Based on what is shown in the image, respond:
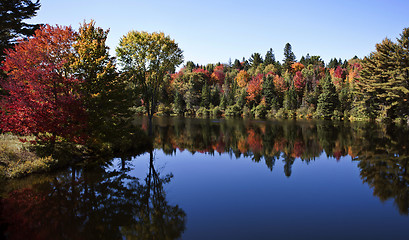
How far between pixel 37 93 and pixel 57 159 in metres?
4.25

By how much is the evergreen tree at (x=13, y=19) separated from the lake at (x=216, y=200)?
69.1ft

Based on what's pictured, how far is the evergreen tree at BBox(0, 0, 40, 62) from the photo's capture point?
25.3 meters

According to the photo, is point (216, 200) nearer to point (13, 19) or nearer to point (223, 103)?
point (13, 19)

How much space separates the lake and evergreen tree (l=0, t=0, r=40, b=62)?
21.1 meters

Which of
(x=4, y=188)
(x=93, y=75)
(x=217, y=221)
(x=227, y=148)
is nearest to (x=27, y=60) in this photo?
(x=93, y=75)

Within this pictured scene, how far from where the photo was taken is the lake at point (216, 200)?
807 cm

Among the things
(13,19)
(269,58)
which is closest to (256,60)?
(269,58)

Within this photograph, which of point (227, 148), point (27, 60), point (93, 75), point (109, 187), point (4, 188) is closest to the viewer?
point (4, 188)

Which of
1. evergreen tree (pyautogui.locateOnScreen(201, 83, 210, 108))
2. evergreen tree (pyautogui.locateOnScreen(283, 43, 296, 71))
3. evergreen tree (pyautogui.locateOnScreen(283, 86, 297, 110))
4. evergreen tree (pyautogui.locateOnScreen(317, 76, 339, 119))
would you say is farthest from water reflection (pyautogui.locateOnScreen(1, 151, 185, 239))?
evergreen tree (pyautogui.locateOnScreen(283, 43, 296, 71))

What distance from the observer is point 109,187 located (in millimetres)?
12180

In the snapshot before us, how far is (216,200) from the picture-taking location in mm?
10969

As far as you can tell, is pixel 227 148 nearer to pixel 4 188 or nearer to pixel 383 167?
pixel 383 167

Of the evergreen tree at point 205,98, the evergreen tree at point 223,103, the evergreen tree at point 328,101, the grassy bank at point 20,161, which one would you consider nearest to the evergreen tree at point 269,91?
the evergreen tree at point 223,103

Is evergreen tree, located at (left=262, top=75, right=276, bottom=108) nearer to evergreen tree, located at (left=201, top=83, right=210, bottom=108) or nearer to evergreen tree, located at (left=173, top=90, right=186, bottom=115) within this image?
evergreen tree, located at (left=201, top=83, right=210, bottom=108)
